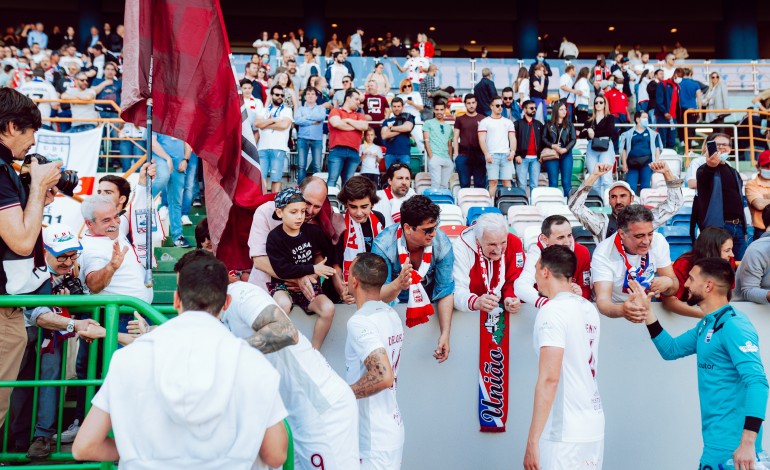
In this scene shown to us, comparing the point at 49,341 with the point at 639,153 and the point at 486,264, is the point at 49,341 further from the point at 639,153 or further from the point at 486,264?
the point at 639,153

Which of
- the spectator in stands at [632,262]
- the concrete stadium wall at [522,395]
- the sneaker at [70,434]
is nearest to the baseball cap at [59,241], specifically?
the sneaker at [70,434]

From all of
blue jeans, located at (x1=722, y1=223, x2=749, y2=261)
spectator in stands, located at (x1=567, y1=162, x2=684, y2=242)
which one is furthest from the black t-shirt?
blue jeans, located at (x1=722, y1=223, x2=749, y2=261)

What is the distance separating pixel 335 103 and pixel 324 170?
9.16 feet

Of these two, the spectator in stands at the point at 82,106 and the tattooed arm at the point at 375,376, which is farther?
the spectator in stands at the point at 82,106

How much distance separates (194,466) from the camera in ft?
9.91

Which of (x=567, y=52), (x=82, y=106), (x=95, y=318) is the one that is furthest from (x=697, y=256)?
(x=567, y=52)

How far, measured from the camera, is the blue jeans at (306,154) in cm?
1241

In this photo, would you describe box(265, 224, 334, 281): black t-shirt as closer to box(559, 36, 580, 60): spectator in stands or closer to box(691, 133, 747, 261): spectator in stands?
box(691, 133, 747, 261): spectator in stands

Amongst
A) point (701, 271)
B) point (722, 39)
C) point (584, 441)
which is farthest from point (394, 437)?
point (722, 39)

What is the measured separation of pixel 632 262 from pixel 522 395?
1.27m

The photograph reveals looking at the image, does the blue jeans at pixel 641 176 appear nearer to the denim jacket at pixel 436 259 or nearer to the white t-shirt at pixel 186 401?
the denim jacket at pixel 436 259

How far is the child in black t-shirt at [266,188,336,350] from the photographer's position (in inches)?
206

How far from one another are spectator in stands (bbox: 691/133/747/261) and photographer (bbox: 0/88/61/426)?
6.62 meters

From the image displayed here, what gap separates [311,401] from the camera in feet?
13.7
